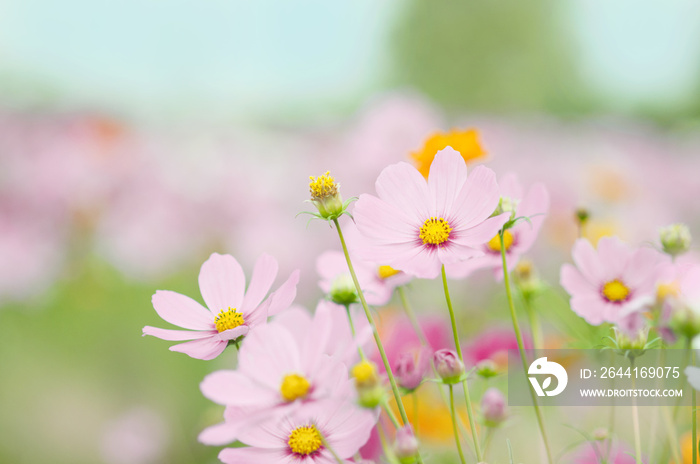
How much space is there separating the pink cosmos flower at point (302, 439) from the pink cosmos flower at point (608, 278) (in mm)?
145

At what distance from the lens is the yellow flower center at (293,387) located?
254 mm

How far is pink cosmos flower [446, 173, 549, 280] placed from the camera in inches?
14.0

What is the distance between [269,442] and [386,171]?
0.51ft

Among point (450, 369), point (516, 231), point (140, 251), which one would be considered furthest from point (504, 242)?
point (140, 251)

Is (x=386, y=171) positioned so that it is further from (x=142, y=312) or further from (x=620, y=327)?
(x=142, y=312)

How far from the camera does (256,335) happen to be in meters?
0.25

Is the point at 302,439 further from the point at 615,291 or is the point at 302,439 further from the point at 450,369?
the point at 615,291

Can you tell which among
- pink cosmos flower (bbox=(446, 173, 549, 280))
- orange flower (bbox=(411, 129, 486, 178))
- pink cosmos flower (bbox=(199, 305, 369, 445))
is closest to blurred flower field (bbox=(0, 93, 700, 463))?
orange flower (bbox=(411, 129, 486, 178))

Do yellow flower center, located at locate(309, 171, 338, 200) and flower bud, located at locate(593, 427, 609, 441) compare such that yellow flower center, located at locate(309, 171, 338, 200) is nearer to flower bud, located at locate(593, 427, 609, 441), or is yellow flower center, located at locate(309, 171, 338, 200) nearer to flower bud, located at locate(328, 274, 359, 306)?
flower bud, located at locate(328, 274, 359, 306)

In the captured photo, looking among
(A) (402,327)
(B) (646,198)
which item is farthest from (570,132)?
(A) (402,327)

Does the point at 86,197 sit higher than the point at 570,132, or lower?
lower

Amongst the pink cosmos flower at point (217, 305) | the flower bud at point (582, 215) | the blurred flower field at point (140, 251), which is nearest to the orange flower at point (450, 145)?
the flower bud at point (582, 215)

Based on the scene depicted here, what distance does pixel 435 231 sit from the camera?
33cm

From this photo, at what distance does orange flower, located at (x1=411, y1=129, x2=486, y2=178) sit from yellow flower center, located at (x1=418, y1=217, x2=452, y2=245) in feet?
0.51
